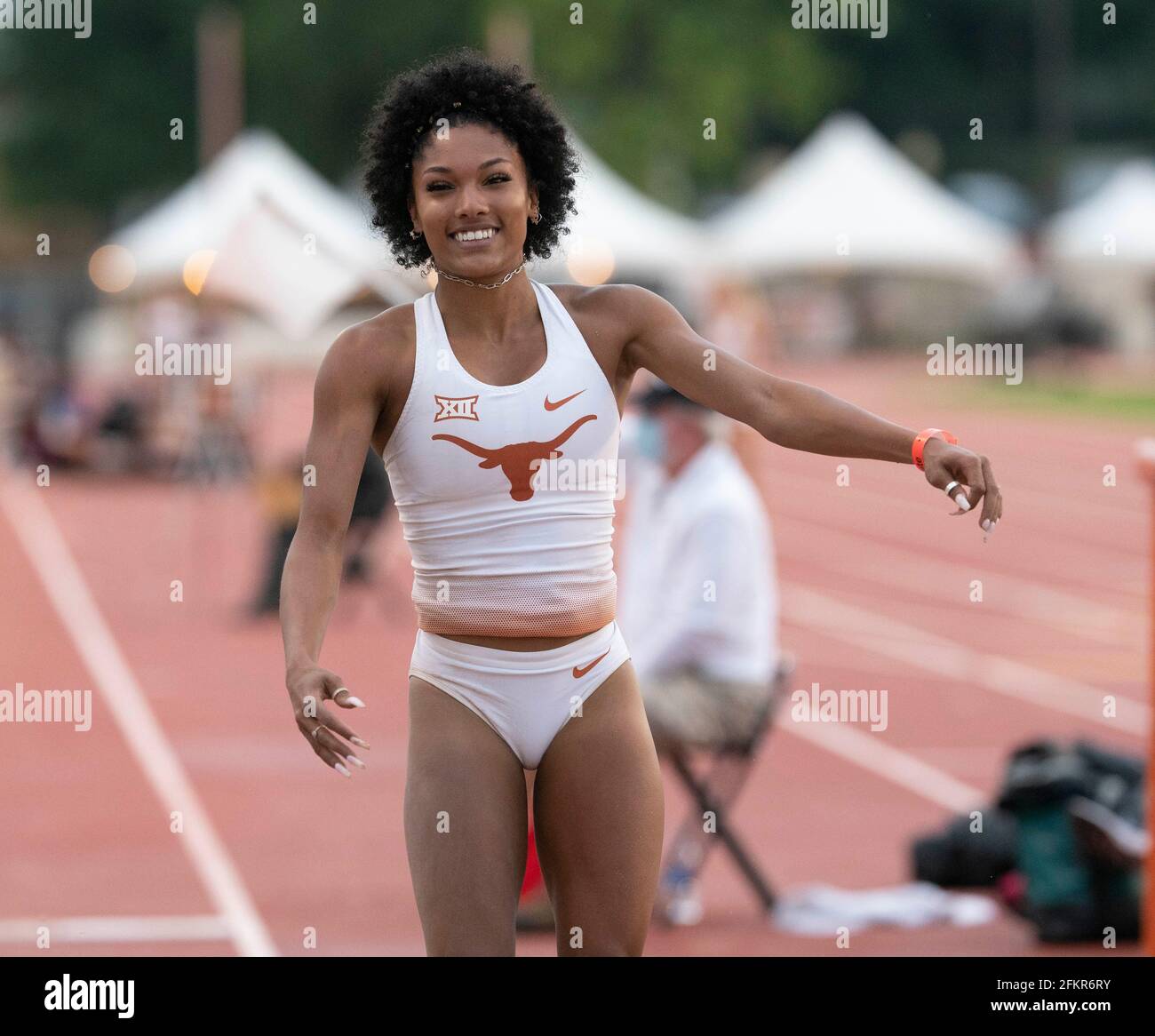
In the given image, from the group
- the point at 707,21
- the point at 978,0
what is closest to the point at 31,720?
the point at 707,21

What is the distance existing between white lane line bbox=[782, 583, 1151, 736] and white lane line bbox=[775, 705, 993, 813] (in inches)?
44.5

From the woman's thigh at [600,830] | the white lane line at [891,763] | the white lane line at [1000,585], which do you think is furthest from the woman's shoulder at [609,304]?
the white lane line at [1000,585]

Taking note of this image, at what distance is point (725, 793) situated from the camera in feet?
24.6

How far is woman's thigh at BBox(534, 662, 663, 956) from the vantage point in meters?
3.65

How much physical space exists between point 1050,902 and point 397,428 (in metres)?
4.05

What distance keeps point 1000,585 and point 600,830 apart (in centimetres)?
1343

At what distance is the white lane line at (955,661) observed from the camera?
11406 millimetres

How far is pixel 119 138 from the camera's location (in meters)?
57.4

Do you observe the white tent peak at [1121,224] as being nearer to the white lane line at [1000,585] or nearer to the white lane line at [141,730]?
the white lane line at [1000,585]

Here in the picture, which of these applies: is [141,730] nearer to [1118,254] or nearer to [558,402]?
[558,402]

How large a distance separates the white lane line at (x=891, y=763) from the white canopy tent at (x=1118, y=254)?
2476 cm

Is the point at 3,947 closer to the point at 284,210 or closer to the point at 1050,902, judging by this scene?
the point at 1050,902

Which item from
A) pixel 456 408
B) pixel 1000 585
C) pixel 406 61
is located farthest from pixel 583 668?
pixel 406 61

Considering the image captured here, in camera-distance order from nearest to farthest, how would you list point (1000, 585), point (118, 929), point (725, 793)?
point (118, 929) < point (725, 793) < point (1000, 585)
